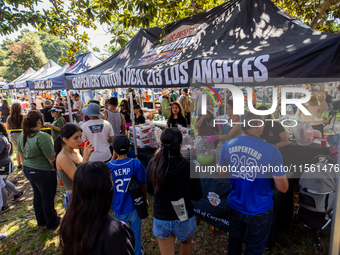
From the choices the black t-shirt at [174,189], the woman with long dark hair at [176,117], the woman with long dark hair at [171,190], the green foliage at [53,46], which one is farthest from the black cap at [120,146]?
the green foliage at [53,46]

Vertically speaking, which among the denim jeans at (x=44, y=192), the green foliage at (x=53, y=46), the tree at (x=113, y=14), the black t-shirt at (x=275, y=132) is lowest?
the denim jeans at (x=44, y=192)

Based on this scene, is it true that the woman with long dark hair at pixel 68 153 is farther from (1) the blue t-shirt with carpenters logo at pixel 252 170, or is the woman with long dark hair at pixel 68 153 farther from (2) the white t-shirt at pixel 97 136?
(1) the blue t-shirt with carpenters logo at pixel 252 170

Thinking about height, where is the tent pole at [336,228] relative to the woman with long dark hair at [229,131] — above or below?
below

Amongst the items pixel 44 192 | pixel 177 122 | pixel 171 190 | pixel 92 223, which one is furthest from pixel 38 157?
pixel 177 122

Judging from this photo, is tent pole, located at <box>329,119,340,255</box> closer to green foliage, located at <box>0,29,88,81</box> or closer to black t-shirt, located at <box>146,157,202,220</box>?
black t-shirt, located at <box>146,157,202,220</box>

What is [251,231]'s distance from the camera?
1910 mm

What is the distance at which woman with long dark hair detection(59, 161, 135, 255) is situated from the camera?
3.52ft

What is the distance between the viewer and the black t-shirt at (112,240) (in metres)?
1.07

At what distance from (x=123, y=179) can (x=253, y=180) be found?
129 centimetres

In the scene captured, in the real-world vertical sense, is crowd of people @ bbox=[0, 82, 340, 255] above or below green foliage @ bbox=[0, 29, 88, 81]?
below

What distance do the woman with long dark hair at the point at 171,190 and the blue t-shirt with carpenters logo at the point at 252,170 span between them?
0.41 meters

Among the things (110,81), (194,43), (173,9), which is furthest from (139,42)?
(194,43)

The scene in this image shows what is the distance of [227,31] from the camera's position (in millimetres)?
2875

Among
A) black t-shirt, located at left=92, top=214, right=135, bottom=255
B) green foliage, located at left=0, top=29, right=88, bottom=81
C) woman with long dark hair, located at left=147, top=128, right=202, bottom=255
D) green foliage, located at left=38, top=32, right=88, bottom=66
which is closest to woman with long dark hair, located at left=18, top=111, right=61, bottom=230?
woman with long dark hair, located at left=147, top=128, right=202, bottom=255
